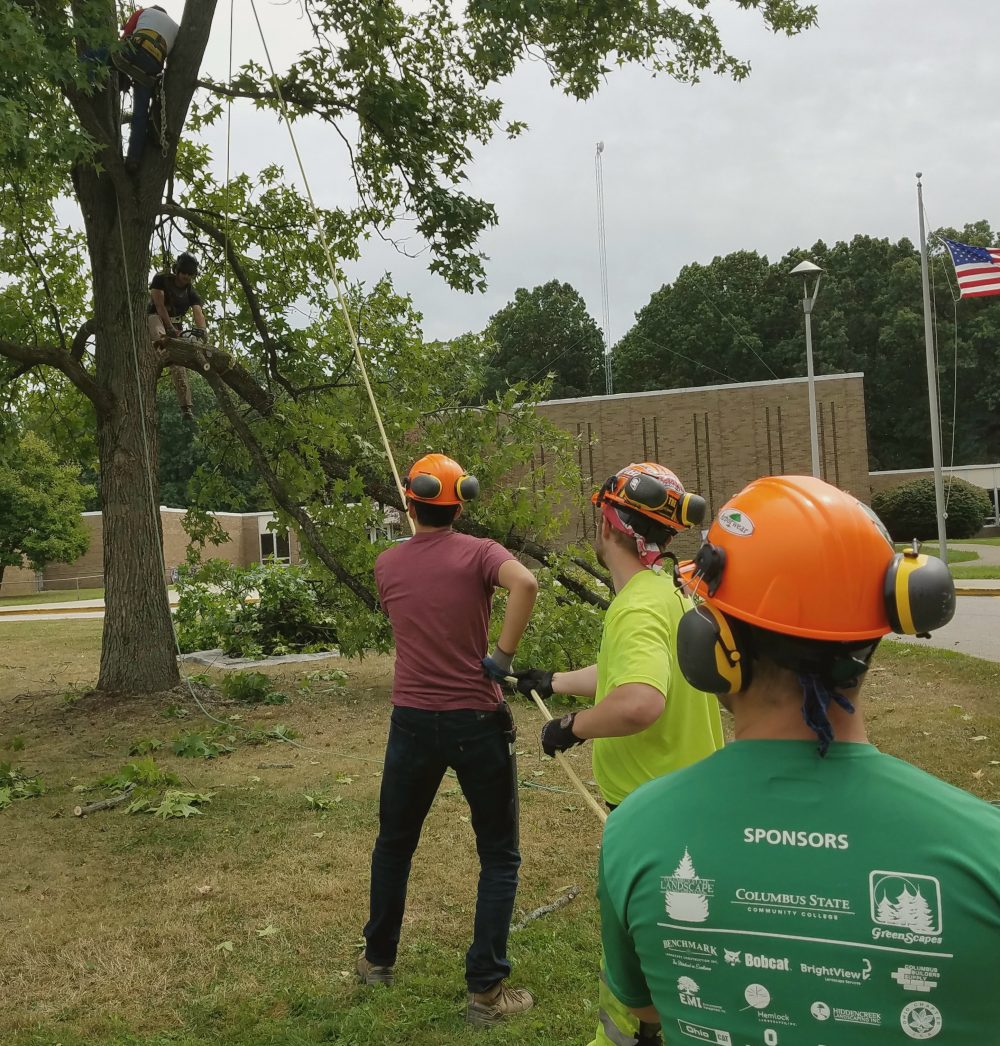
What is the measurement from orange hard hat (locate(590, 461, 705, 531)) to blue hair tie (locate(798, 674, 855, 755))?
5.01 feet

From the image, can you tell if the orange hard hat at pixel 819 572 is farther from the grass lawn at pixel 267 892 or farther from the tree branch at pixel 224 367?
the tree branch at pixel 224 367

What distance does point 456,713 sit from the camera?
3.90 meters

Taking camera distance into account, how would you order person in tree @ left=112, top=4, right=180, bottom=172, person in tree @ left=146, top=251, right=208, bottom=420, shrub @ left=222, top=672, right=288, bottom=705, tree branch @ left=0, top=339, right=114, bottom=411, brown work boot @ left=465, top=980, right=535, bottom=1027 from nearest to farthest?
brown work boot @ left=465, top=980, right=535, bottom=1027 → person in tree @ left=112, top=4, right=180, bottom=172 → tree branch @ left=0, top=339, right=114, bottom=411 → person in tree @ left=146, top=251, right=208, bottom=420 → shrub @ left=222, top=672, right=288, bottom=705

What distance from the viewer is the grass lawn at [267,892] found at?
3.96 metres

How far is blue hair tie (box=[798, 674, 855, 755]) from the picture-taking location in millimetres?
1349

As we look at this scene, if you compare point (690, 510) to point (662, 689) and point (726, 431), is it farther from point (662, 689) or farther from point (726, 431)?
point (726, 431)

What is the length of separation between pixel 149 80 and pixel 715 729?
9.43 meters

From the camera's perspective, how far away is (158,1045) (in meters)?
3.74

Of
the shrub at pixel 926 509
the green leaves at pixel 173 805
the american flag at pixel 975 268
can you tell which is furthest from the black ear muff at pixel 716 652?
the shrub at pixel 926 509

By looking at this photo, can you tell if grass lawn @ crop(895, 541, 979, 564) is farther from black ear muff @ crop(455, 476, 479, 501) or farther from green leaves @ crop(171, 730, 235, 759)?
black ear muff @ crop(455, 476, 479, 501)

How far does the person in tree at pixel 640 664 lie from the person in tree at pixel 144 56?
28.1 ft

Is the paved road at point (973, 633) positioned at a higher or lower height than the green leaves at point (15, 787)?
lower

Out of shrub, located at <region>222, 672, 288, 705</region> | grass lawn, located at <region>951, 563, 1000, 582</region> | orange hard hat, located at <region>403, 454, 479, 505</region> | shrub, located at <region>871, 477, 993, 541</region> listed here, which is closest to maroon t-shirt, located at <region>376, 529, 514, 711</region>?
orange hard hat, located at <region>403, 454, 479, 505</region>

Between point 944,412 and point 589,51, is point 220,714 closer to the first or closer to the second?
point 589,51
